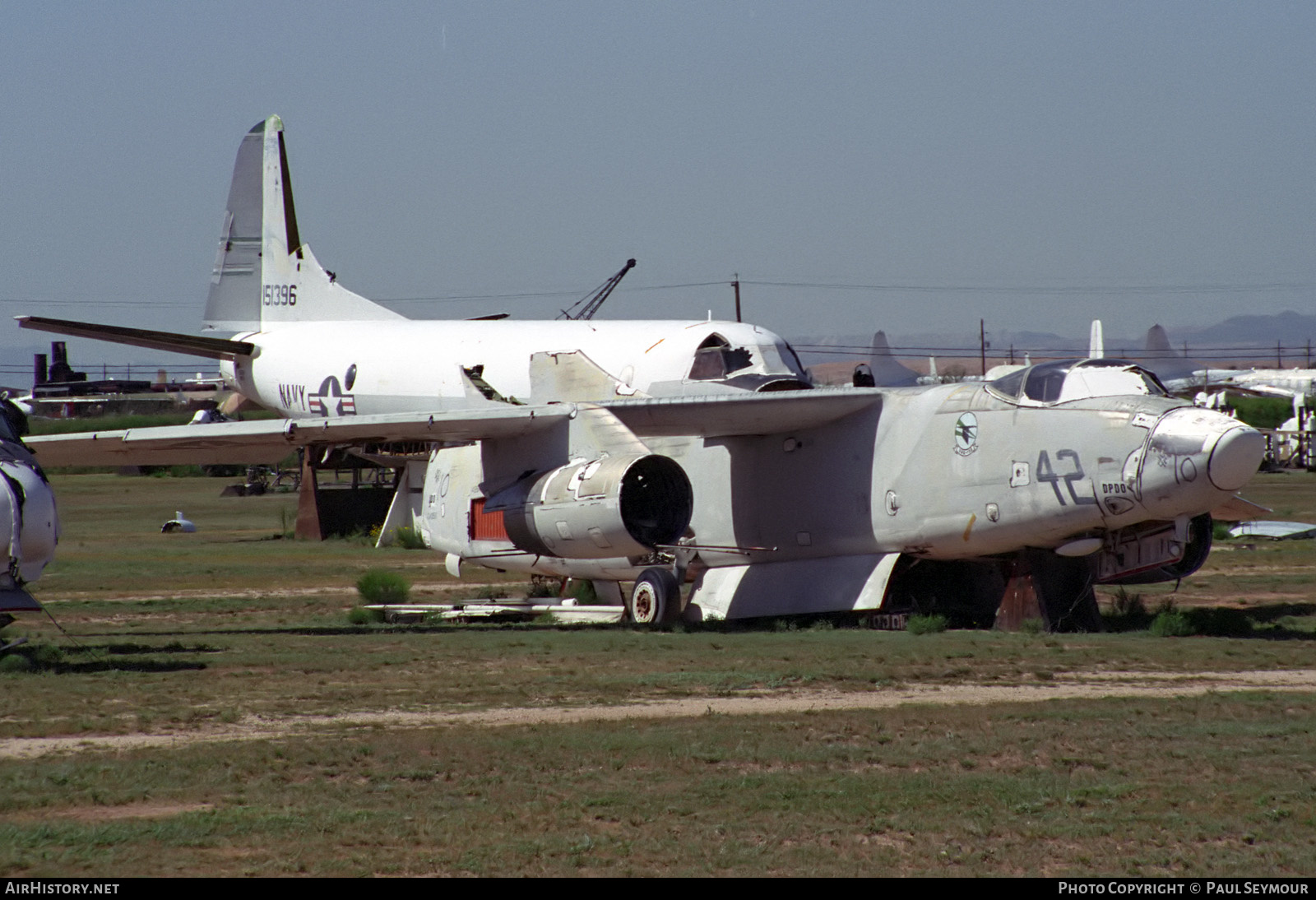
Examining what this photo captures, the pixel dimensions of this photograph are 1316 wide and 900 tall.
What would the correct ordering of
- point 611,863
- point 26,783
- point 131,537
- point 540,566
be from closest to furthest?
1. point 611,863
2. point 26,783
3. point 540,566
4. point 131,537

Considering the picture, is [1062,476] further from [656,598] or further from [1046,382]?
[656,598]

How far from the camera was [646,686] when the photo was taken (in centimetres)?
1282

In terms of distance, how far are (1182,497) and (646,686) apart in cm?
540

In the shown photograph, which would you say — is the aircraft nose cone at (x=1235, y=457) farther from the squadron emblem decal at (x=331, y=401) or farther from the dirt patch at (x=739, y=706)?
the squadron emblem decal at (x=331, y=401)

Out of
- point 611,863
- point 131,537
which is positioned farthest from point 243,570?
point 611,863

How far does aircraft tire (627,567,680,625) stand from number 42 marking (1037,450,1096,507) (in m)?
4.80

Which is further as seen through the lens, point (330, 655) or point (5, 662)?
point (330, 655)

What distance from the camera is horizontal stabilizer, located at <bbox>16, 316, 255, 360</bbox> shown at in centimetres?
3119

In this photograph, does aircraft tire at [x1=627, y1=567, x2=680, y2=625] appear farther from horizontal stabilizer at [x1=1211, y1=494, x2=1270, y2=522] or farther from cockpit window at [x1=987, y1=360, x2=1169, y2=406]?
horizontal stabilizer at [x1=1211, y1=494, x2=1270, y2=522]

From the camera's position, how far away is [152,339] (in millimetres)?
34375

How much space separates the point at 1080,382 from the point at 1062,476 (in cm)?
108

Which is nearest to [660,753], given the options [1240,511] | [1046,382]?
[1046,382]

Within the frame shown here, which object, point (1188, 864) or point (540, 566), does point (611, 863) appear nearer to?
point (1188, 864)
